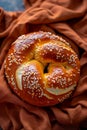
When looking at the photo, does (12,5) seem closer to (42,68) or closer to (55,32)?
(55,32)

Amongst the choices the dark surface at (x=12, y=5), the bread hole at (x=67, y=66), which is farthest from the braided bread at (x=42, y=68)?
the dark surface at (x=12, y=5)


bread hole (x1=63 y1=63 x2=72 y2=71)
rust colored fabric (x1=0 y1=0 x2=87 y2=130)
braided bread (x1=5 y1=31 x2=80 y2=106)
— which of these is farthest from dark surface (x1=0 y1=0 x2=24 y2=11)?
bread hole (x1=63 y1=63 x2=72 y2=71)

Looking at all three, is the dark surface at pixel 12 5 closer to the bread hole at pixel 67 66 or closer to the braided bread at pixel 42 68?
the braided bread at pixel 42 68

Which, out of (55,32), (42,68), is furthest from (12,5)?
(42,68)

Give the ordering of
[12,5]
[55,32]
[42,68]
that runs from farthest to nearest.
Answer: [12,5] < [55,32] < [42,68]

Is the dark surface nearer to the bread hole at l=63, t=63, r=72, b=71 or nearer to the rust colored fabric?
the rust colored fabric
